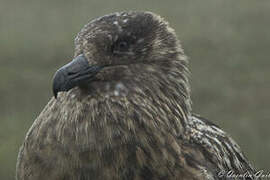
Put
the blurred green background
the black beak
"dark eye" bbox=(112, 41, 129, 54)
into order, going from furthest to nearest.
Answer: the blurred green background → "dark eye" bbox=(112, 41, 129, 54) → the black beak

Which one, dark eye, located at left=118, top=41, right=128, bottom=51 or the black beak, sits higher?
dark eye, located at left=118, top=41, right=128, bottom=51

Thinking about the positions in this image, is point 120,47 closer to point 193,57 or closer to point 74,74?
point 74,74

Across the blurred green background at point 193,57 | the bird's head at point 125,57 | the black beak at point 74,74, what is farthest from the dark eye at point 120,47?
the blurred green background at point 193,57

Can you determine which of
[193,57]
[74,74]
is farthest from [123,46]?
[193,57]

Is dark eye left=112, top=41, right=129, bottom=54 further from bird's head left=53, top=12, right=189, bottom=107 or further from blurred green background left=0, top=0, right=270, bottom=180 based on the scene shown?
blurred green background left=0, top=0, right=270, bottom=180

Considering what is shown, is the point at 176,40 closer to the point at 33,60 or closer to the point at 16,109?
the point at 16,109

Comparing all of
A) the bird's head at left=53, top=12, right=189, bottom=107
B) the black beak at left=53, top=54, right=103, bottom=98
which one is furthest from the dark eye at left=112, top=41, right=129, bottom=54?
the black beak at left=53, top=54, right=103, bottom=98

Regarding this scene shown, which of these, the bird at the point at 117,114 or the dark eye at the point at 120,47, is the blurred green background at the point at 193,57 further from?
the dark eye at the point at 120,47

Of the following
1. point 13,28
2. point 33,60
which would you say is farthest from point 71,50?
point 13,28
